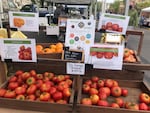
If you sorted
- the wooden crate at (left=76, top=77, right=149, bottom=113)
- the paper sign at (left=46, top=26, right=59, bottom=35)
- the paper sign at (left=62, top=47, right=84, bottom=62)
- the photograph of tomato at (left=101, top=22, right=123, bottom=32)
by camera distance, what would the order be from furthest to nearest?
1. the paper sign at (left=46, top=26, right=59, bottom=35)
2. the photograph of tomato at (left=101, top=22, right=123, bottom=32)
3. the paper sign at (left=62, top=47, right=84, bottom=62)
4. the wooden crate at (left=76, top=77, right=149, bottom=113)

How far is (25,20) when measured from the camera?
180 centimetres

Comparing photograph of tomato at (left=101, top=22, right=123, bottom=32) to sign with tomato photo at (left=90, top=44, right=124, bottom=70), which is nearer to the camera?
sign with tomato photo at (left=90, top=44, right=124, bottom=70)

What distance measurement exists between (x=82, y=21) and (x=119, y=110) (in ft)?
1.88

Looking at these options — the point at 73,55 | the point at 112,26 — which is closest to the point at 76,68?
the point at 73,55

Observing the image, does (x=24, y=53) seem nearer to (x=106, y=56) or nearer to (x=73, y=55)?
(x=73, y=55)

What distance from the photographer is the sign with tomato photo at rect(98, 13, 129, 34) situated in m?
1.66

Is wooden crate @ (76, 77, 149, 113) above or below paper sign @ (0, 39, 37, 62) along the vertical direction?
below

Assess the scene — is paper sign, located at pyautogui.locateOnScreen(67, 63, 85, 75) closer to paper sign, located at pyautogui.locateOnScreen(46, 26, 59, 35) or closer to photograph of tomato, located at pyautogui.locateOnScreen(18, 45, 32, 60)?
photograph of tomato, located at pyautogui.locateOnScreen(18, 45, 32, 60)

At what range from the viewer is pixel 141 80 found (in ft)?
5.32

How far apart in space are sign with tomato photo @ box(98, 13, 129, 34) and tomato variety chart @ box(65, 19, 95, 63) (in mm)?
382

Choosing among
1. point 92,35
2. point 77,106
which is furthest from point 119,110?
point 92,35

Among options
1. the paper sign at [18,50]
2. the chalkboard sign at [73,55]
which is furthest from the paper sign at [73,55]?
the paper sign at [18,50]

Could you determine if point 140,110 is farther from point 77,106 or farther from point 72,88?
point 72,88

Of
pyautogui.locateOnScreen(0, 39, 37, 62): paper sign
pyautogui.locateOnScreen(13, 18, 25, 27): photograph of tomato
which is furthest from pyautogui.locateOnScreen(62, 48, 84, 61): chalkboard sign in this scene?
pyautogui.locateOnScreen(13, 18, 25, 27): photograph of tomato
